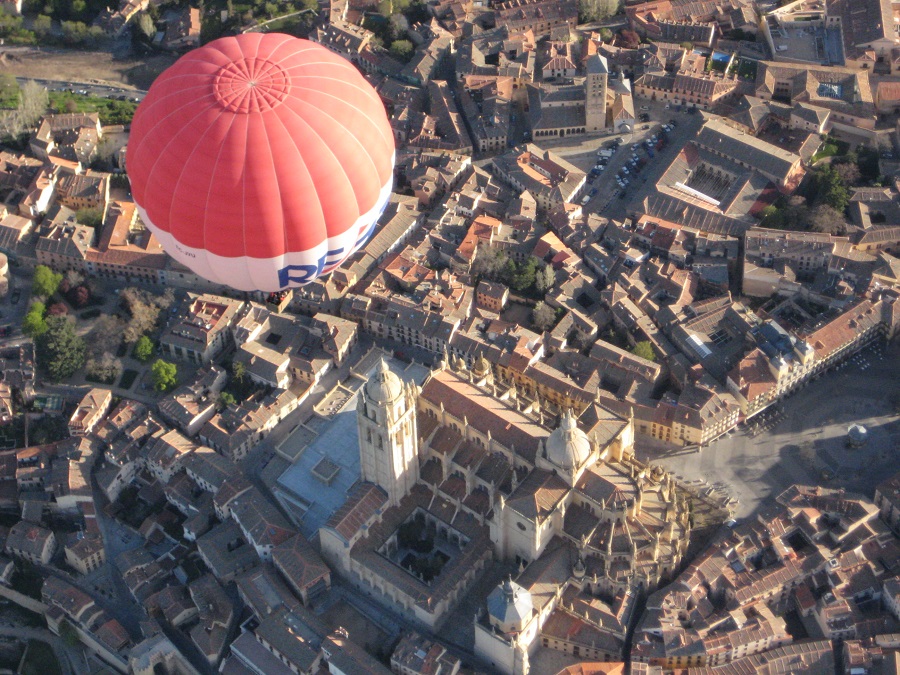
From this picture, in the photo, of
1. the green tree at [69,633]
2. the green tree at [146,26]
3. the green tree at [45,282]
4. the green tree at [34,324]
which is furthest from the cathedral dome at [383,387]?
the green tree at [146,26]

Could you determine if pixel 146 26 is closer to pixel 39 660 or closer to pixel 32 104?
pixel 32 104

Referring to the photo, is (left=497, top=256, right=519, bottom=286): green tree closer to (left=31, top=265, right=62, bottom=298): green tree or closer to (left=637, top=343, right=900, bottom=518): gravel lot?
(left=637, top=343, right=900, bottom=518): gravel lot

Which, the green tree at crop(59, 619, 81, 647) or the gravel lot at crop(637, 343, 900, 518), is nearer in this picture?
the green tree at crop(59, 619, 81, 647)

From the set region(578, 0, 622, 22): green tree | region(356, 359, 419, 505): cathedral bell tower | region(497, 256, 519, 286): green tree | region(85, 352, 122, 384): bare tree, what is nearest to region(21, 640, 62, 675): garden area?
region(85, 352, 122, 384): bare tree

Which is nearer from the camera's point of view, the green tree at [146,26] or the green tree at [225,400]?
the green tree at [225,400]

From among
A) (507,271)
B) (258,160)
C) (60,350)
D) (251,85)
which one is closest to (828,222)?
(507,271)

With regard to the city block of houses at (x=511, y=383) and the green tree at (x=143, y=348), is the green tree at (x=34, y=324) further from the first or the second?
the green tree at (x=143, y=348)

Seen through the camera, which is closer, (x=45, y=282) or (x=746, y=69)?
(x=45, y=282)
